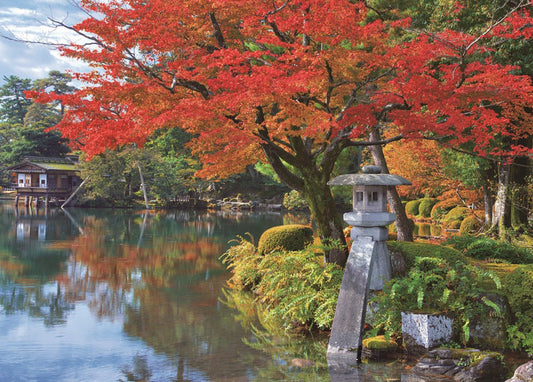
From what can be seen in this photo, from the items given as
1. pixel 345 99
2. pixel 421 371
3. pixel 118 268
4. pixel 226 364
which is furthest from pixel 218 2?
pixel 118 268

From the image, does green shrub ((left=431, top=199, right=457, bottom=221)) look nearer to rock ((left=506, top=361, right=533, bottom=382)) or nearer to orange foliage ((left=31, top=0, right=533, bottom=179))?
orange foliage ((left=31, top=0, right=533, bottom=179))

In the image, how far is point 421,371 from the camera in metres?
6.65

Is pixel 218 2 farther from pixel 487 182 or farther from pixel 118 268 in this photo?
pixel 487 182

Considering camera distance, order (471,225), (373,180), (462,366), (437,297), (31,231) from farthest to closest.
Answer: (31,231) < (471,225) < (373,180) < (437,297) < (462,366)

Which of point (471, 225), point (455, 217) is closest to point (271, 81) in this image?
point (471, 225)

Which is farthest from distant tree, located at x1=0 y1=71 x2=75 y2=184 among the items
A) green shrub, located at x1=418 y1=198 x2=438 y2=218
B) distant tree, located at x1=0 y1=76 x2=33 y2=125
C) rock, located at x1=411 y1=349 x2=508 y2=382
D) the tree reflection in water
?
rock, located at x1=411 y1=349 x2=508 y2=382

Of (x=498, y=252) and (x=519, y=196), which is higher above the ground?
(x=519, y=196)

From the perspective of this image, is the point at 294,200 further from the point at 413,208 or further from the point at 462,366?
the point at 462,366

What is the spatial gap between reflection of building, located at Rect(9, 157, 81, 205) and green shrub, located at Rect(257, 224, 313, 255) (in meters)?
34.0

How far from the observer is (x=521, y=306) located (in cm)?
745

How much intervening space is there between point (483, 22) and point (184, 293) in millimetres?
11098

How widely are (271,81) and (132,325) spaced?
5481 millimetres

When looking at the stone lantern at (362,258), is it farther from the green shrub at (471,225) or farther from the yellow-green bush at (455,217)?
the yellow-green bush at (455,217)

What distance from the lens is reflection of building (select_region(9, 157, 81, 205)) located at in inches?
1681
